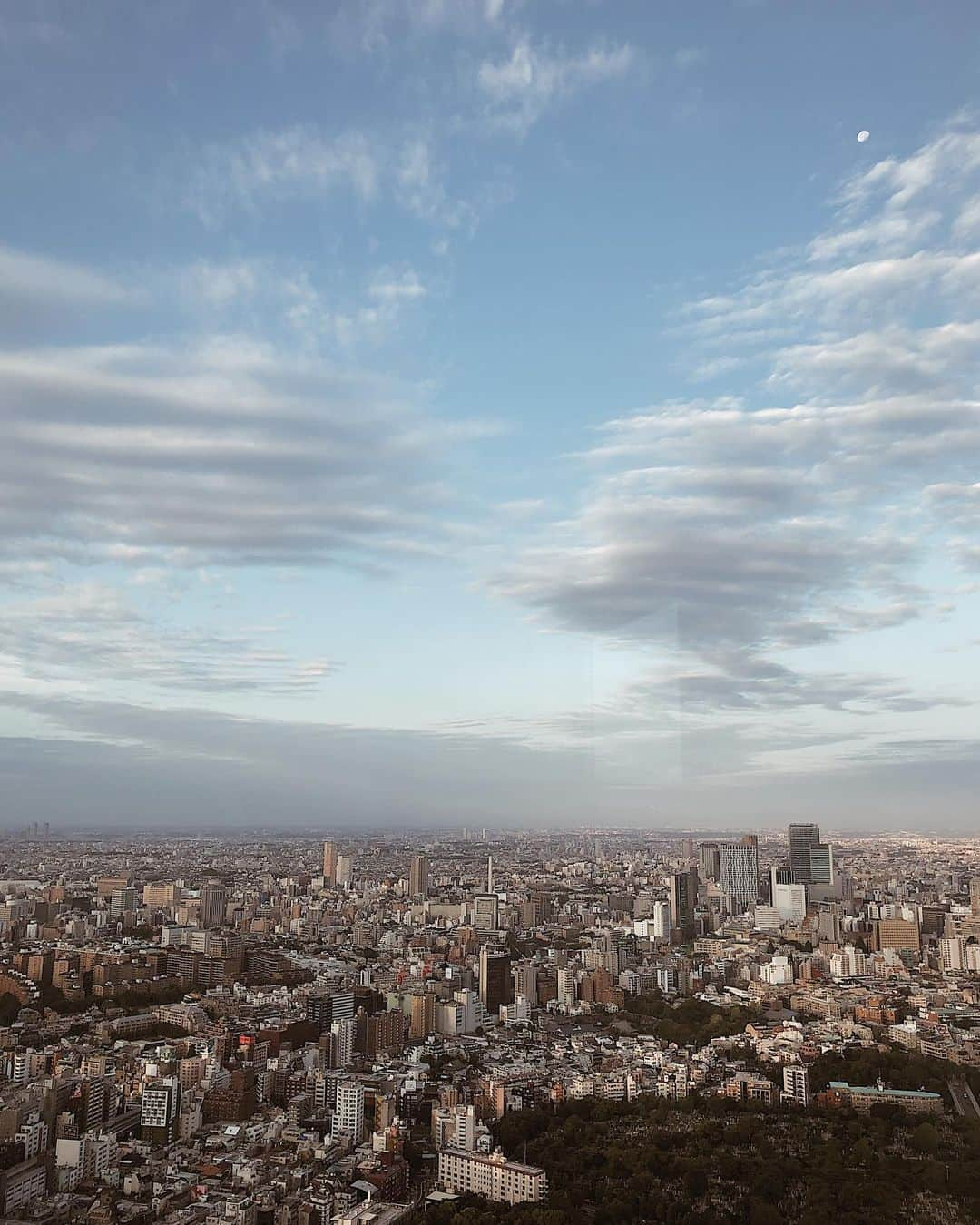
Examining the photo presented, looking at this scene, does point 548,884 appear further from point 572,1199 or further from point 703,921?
point 572,1199

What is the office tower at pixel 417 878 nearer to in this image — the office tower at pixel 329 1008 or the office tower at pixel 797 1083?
the office tower at pixel 329 1008

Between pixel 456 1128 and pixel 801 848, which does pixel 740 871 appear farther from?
pixel 456 1128

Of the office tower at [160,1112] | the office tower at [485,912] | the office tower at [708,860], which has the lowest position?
the office tower at [160,1112]

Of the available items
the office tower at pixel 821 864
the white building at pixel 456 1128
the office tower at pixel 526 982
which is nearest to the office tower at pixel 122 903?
the office tower at pixel 526 982

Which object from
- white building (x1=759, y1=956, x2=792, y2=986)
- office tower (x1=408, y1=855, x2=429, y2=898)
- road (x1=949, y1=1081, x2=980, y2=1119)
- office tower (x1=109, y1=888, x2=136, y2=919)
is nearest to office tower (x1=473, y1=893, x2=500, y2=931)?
office tower (x1=408, y1=855, x2=429, y2=898)

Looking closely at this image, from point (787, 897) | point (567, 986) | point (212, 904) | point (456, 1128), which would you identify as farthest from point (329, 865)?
point (456, 1128)

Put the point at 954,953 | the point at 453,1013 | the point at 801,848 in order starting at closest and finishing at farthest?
1. the point at 453,1013
2. the point at 954,953
3. the point at 801,848
